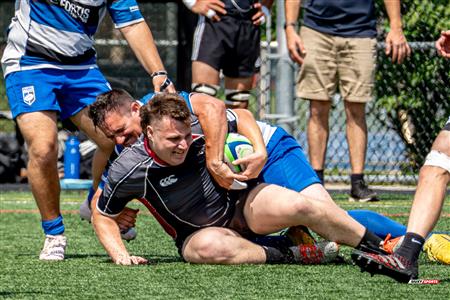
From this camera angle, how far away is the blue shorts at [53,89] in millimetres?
6117

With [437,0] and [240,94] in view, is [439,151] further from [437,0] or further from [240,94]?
[437,0]

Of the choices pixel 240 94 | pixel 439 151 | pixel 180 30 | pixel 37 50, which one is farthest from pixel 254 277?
pixel 180 30

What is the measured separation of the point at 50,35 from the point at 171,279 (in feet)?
5.64

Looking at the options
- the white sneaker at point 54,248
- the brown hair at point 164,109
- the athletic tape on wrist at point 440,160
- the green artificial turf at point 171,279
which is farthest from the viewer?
the white sneaker at point 54,248

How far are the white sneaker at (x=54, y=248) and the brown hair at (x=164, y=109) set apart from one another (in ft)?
3.17

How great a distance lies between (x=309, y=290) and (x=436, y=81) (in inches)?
237

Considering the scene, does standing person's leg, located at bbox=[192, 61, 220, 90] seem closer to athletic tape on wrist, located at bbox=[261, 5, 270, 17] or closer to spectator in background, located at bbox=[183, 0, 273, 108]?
spectator in background, located at bbox=[183, 0, 273, 108]

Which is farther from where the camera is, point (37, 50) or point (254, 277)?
point (37, 50)

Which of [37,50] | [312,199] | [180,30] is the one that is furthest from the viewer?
[180,30]

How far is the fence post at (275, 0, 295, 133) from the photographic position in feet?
33.8

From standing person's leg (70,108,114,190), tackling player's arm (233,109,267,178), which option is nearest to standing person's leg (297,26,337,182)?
standing person's leg (70,108,114,190)

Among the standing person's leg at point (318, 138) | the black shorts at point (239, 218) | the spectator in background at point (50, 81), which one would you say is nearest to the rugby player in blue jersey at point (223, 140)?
the black shorts at point (239, 218)

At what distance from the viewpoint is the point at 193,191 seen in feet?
18.3

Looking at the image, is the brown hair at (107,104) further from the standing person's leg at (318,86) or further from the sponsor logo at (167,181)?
the standing person's leg at (318,86)
